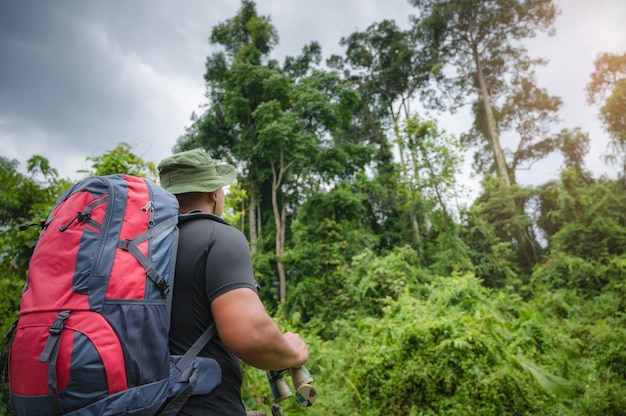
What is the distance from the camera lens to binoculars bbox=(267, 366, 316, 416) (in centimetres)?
137

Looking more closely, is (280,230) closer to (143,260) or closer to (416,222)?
(416,222)

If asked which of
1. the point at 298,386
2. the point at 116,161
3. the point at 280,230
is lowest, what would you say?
the point at 298,386

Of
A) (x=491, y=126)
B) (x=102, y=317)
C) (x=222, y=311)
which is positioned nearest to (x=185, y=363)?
(x=222, y=311)

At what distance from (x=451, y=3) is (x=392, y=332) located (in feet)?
60.0

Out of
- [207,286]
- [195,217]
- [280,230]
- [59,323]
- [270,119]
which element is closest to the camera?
[59,323]

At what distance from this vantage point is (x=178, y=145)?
1945 centimetres

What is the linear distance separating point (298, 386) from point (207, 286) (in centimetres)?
54

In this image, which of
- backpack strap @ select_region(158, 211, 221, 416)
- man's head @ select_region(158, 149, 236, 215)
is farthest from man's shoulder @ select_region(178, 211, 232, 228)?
man's head @ select_region(158, 149, 236, 215)

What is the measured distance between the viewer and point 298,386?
4.58ft

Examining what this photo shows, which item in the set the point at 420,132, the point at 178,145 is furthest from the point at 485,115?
the point at 178,145

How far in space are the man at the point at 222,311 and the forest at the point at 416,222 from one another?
3.70 feet

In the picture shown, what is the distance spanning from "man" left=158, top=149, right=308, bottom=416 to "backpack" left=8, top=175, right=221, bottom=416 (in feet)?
0.19

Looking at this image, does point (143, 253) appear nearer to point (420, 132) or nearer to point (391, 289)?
point (391, 289)

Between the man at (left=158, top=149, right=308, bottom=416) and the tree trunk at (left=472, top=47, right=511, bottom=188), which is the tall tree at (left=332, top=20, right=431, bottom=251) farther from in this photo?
the man at (left=158, top=149, right=308, bottom=416)
